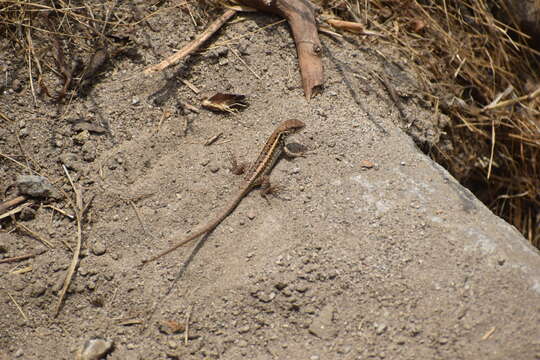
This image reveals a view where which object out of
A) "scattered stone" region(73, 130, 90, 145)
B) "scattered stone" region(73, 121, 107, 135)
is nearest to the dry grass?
"scattered stone" region(73, 121, 107, 135)

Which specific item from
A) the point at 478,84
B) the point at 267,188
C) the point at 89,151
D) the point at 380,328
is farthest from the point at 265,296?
the point at 478,84

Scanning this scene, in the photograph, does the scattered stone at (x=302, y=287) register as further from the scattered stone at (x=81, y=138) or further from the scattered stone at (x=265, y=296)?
the scattered stone at (x=81, y=138)

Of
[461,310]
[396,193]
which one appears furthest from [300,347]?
[396,193]

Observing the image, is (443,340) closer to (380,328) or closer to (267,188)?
(380,328)

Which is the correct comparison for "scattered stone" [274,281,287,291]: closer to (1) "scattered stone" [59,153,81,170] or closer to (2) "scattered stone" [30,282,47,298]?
(2) "scattered stone" [30,282,47,298]

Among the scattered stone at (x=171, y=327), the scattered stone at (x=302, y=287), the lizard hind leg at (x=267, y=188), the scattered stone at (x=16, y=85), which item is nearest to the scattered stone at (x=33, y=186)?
the scattered stone at (x=16, y=85)

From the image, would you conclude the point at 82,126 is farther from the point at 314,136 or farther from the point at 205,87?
the point at 314,136
